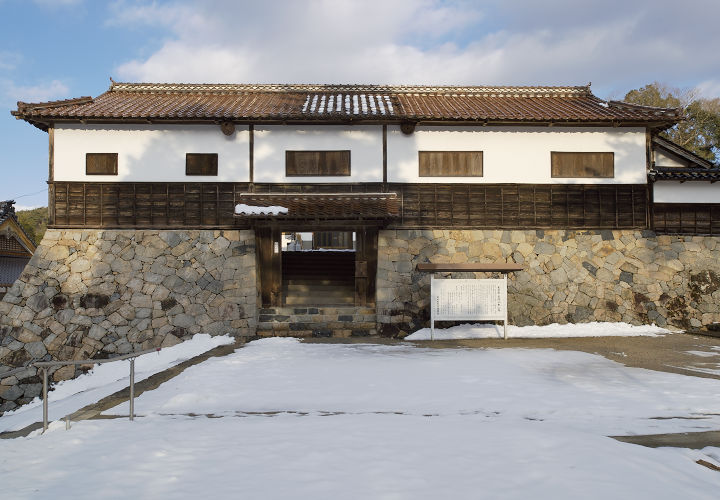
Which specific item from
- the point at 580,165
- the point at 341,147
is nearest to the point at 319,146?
the point at 341,147

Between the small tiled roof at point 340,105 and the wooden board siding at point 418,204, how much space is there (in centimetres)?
198

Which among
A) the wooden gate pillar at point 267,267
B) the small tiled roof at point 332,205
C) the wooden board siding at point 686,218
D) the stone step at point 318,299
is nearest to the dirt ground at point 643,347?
the wooden gate pillar at point 267,267

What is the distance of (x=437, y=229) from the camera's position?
520 inches

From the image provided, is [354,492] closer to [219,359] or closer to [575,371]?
[575,371]

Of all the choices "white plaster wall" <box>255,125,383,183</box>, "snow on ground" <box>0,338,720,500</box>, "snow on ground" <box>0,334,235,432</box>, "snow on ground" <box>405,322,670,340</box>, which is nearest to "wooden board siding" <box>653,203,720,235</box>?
"snow on ground" <box>405,322,670,340</box>

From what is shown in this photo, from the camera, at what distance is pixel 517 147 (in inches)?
524

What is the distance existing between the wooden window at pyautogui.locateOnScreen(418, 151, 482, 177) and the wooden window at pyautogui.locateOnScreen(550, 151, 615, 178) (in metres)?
2.44

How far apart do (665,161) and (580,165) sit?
350 centimetres

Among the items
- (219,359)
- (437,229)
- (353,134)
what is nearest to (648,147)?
(437,229)

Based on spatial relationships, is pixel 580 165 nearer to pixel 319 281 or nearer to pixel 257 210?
pixel 319 281

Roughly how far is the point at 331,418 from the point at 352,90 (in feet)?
43.6

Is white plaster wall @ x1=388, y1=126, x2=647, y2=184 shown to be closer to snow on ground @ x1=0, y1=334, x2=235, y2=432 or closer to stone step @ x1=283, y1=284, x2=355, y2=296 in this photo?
stone step @ x1=283, y1=284, x2=355, y2=296

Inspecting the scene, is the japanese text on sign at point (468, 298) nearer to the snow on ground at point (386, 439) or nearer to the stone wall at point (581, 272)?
the stone wall at point (581, 272)

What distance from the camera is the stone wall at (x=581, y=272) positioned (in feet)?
42.7
